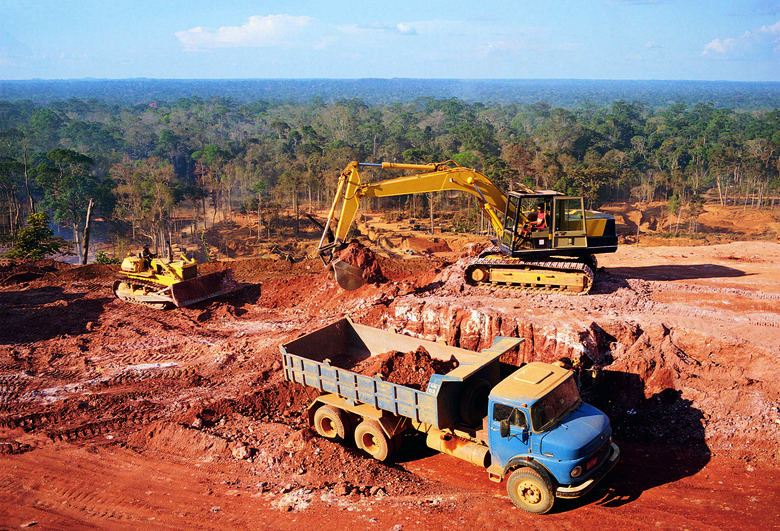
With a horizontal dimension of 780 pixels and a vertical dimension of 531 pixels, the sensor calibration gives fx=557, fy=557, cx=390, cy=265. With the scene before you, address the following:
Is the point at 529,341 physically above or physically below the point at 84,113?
below

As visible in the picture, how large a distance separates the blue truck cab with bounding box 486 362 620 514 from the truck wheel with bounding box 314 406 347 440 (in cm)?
290

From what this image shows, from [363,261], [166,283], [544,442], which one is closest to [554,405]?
[544,442]

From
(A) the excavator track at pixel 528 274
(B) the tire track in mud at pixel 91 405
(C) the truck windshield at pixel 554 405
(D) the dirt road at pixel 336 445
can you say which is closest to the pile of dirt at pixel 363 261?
(D) the dirt road at pixel 336 445

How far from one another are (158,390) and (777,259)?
20226 mm

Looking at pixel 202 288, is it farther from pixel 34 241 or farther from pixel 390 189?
pixel 34 241

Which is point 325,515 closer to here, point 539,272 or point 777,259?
point 539,272

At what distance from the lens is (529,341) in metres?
13.1

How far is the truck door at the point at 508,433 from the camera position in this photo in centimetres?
816

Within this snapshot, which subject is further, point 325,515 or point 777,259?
point 777,259

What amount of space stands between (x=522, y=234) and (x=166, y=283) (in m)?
11.6

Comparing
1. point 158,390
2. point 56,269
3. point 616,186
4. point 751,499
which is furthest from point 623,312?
point 616,186

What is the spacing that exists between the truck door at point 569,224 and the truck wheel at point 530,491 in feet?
28.3

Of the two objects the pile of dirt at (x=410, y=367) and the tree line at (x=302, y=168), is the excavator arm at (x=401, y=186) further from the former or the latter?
the tree line at (x=302, y=168)

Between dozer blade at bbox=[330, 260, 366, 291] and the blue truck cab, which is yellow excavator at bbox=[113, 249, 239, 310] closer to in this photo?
dozer blade at bbox=[330, 260, 366, 291]
